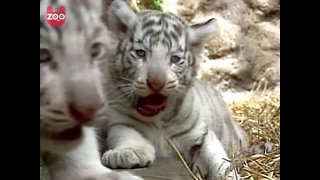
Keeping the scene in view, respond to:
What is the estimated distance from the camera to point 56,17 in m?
1.64

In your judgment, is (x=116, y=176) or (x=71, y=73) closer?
(x=71, y=73)

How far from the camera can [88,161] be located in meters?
1.73

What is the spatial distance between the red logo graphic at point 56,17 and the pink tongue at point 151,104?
33cm

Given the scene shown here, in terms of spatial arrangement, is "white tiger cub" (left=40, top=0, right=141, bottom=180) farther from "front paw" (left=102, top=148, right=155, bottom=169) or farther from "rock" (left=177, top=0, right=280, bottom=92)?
"rock" (left=177, top=0, right=280, bottom=92)

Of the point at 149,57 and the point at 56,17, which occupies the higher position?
the point at 56,17

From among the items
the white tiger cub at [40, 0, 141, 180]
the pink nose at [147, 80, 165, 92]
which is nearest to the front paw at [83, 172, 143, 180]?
the white tiger cub at [40, 0, 141, 180]

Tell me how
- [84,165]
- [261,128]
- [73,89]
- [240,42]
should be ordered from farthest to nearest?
[261,128], [240,42], [84,165], [73,89]

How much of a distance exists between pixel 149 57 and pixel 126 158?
0.95ft

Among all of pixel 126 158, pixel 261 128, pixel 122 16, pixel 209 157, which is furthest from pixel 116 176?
pixel 261 128

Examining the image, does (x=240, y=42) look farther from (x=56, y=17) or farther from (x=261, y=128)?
(x=56, y=17)

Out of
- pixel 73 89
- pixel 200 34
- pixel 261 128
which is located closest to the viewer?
pixel 73 89

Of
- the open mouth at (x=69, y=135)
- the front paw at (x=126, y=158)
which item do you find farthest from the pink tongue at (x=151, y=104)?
the open mouth at (x=69, y=135)

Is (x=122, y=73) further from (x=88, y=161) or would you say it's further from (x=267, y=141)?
(x=267, y=141)
